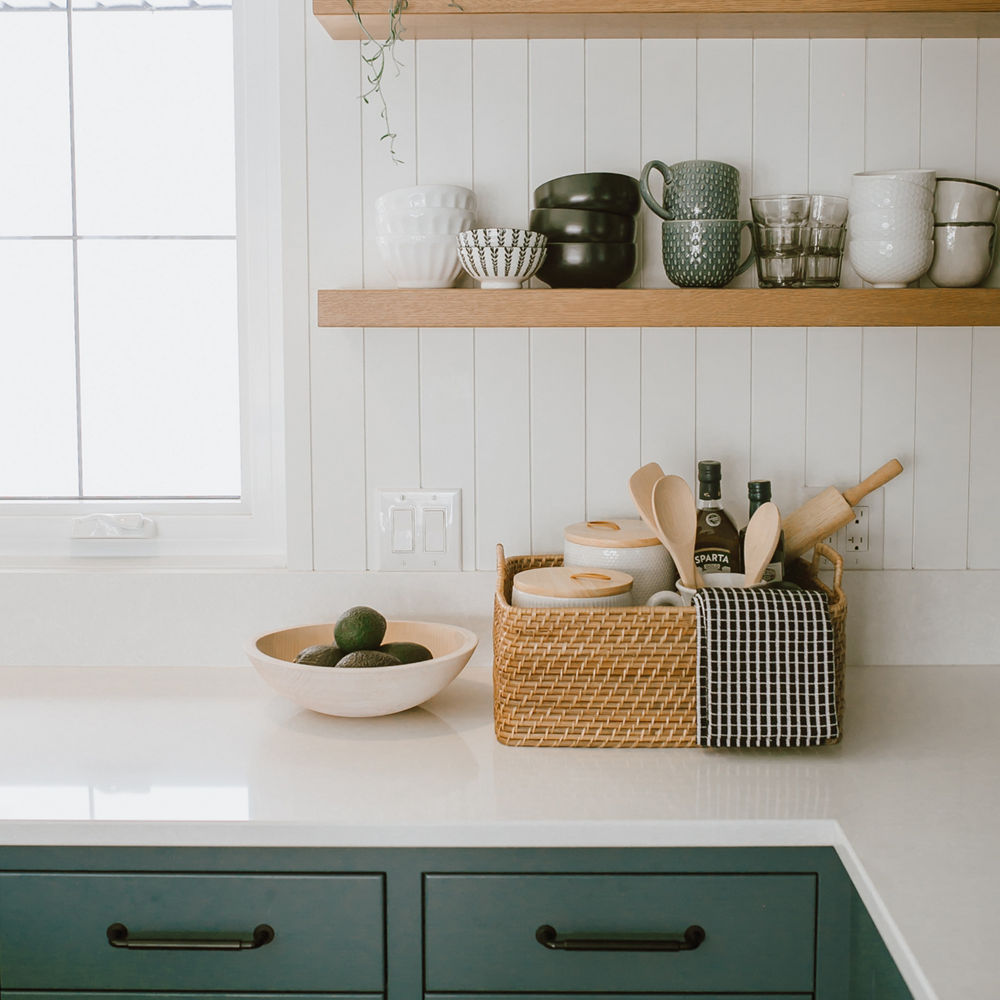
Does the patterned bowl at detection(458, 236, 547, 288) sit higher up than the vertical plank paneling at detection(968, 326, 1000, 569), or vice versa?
the patterned bowl at detection(458, 236, 547, 288)

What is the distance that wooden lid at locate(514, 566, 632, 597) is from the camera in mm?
1320

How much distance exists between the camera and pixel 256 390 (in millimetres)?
1734

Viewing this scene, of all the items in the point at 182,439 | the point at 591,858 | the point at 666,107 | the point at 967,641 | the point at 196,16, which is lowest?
the point at 591,858

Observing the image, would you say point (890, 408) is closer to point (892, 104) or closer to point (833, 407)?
point (833, 407)

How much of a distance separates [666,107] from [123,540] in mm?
1125

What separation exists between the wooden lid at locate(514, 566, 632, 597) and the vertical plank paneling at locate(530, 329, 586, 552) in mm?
244

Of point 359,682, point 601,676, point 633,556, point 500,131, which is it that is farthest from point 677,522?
point 500,131

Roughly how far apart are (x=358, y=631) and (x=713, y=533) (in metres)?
0.51

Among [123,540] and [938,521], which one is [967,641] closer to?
[938,521]

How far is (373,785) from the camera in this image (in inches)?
46.5

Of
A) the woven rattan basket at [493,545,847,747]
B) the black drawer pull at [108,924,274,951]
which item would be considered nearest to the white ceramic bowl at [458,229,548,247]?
the woven rattan basket at [493,545,847,747]

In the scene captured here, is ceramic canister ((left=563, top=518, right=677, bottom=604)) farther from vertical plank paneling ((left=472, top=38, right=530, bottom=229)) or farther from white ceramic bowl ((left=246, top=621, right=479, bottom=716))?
vertical plank paneling ((left=472, top=38, right=530, bottom=229))

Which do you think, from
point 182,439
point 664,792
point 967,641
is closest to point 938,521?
point 967,641

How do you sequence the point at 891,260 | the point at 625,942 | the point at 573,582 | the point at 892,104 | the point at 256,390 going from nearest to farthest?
the point at 625,942 → the point at 573,582 → the point at 891,260 → the point at 892,104 → the point at 256,390
